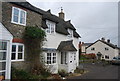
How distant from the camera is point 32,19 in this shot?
45.3 ft

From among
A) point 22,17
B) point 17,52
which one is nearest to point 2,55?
point 17,52

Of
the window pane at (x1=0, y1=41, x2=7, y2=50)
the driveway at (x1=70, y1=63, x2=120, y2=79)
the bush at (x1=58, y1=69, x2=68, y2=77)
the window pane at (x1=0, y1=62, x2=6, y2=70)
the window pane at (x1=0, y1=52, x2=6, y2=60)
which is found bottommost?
the driveway at (x1=70, y1=63, x2=120, y2=79)

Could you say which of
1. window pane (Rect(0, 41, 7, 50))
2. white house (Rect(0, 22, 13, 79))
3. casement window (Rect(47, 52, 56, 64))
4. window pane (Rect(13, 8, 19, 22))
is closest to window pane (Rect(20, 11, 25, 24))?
window pane (Rect(13, 8, 19, 22))

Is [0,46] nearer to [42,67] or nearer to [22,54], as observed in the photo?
[22,54]

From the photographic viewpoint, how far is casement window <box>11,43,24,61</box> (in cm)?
1175

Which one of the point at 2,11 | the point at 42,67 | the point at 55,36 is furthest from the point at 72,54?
the point at 2,11

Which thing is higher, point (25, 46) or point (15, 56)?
point (25, 46)

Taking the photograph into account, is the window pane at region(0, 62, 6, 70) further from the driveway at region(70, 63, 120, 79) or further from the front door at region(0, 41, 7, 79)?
the driveway at region(70, 63, 120, 79)

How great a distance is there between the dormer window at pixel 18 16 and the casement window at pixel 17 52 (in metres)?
2.01

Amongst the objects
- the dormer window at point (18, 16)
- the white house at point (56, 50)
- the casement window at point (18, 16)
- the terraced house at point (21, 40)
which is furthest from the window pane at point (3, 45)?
the white house at point (56, 50)

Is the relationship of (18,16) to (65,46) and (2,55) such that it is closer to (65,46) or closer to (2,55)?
(2,55)

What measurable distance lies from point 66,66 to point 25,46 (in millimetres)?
7261

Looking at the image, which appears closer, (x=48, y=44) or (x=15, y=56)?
(x=15, y=56)

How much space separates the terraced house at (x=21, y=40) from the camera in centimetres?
986
